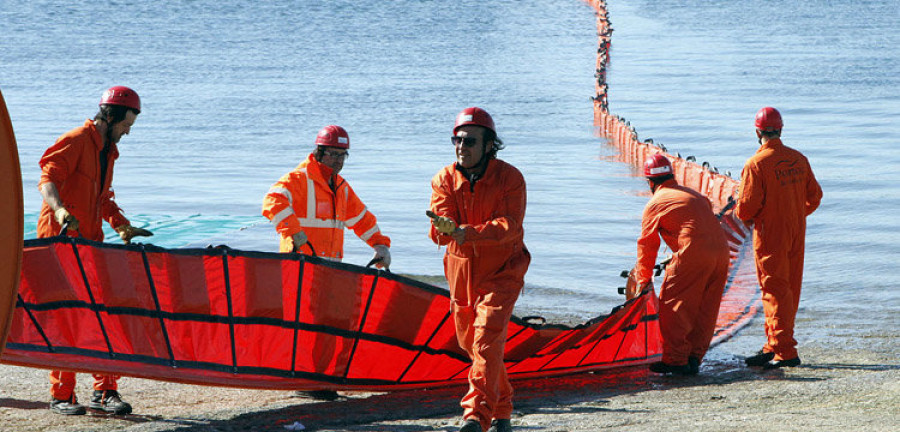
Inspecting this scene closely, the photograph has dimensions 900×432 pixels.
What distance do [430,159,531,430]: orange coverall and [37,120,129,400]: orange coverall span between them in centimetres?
192

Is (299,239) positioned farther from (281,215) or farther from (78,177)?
(78,177)

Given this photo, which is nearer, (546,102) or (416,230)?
(416,230)

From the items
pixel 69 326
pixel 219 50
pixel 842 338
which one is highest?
pixel 219 50

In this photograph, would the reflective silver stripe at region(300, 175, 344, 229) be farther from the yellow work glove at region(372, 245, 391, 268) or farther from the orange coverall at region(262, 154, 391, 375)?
the yellow work glove at region(372, 245, 391, 268)

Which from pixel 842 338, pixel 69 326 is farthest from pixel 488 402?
pixel 842 338

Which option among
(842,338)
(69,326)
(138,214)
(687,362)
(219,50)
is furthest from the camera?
(219,50)

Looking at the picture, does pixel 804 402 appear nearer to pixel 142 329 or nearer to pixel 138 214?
pixel 142 329

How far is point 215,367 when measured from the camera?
19.4 feet

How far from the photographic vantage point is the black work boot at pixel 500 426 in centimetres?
539

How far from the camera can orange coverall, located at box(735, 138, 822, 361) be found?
7.26 meters

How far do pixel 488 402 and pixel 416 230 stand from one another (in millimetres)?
7880

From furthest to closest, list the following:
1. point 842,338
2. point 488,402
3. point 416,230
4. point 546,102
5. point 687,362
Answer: point 546,102
point 416,230
point 842,338
point 687,362
point 488,402

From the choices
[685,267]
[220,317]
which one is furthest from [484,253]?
[685,267]

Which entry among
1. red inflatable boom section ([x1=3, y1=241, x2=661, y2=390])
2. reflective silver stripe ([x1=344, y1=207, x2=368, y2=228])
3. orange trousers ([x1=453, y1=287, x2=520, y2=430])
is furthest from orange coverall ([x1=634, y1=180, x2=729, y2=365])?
orange trousers ([x1=453, y1=287, x2=520, y2=430])
